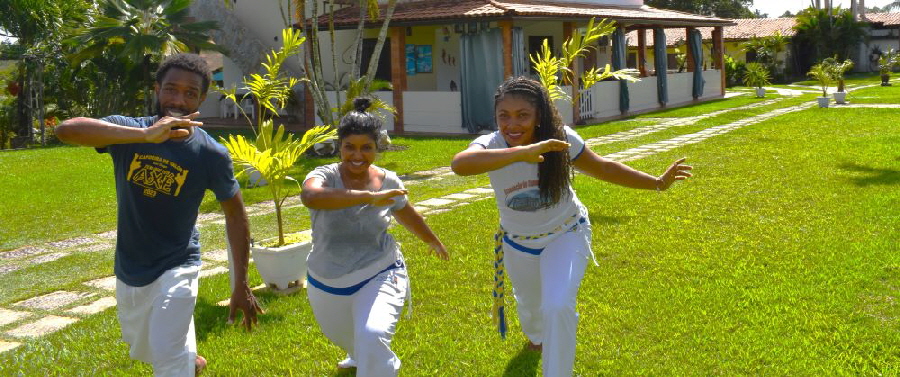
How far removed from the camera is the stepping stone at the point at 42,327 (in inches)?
222

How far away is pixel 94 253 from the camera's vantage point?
8.18 m

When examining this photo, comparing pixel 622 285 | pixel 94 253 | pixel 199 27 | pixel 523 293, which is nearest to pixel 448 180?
pixel 94 253

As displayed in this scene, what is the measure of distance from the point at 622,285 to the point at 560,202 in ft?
7.52

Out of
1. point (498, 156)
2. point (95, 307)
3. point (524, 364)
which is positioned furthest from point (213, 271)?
point (498, 156)

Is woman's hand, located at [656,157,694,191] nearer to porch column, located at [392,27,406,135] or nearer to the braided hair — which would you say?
the braided hair

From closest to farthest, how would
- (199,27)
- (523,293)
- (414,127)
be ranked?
(523,293) < (414,127) < (199,27)

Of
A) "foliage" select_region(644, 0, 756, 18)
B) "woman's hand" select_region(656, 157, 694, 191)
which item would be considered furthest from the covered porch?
"foliage" select_region(644, 0, 756, 18)

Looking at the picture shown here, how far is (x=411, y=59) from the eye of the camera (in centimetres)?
2266

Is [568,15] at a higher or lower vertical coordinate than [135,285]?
higher

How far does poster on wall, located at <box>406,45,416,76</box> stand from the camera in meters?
22.5

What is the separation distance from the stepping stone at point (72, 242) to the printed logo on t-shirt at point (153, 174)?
588cm

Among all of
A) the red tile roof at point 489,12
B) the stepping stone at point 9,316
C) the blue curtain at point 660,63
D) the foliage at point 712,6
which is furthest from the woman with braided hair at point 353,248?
the foliage at point 712,6

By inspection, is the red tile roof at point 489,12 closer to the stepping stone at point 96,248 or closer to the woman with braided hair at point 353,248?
the stepping stone at point 96,248

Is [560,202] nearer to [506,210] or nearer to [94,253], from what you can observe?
[506,210]
